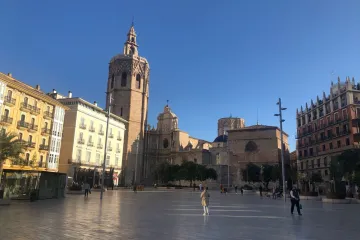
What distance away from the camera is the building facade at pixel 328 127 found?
1954 inches

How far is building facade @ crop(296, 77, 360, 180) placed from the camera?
163 ft

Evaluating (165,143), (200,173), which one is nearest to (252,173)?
(200,173)

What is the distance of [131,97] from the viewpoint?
79.4 m

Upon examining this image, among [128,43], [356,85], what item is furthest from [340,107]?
[128,43]

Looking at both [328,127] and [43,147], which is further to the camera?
[328,127]

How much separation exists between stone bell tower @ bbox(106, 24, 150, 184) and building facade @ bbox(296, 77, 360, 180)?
40.1 meters

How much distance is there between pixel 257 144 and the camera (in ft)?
278

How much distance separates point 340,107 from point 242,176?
1263 inches

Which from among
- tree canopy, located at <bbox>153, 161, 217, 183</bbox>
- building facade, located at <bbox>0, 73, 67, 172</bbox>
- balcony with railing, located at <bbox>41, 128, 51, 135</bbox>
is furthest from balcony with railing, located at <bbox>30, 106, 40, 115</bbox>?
tree canopy, located at <bbox>153, 161, 217, 183</bbox>

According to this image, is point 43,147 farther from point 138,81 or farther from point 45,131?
point 138,81

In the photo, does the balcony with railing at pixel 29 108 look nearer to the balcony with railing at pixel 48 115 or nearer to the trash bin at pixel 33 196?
the balcony with railing at pixel 48 115

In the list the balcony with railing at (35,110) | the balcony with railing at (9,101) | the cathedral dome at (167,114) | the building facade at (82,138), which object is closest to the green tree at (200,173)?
the building facade at (82,138)

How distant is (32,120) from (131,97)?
3990cm

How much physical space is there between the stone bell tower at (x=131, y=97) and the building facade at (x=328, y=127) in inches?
1577
